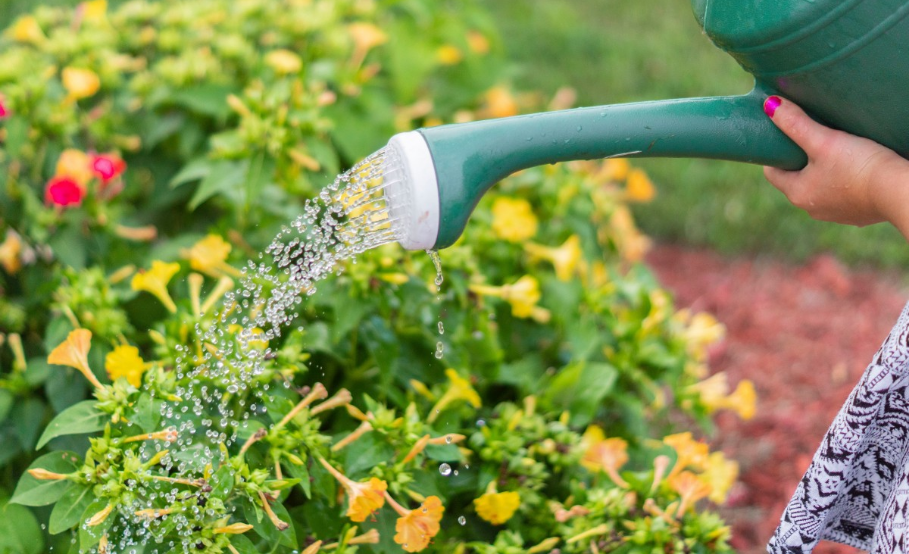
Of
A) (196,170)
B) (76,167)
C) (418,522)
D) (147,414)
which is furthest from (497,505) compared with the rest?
(76,167)

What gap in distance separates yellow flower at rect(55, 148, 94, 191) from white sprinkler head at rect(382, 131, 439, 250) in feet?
3.07

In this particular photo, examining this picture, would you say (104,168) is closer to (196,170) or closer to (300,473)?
(196,170)

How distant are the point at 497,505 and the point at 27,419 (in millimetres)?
831

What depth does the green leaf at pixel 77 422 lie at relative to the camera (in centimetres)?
123

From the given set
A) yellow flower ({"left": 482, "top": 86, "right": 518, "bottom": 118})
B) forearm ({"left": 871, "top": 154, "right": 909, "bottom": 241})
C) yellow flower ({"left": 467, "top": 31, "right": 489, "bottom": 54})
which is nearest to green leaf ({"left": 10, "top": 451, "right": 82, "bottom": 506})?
forearm ({"left": 871, "top": 154, "right": 909, "bottom": 241})

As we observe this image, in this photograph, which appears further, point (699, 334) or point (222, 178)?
point (699, 334)

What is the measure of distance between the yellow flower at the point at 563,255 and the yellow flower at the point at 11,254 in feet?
3.69

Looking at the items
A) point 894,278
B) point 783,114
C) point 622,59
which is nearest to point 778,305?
point 894,278

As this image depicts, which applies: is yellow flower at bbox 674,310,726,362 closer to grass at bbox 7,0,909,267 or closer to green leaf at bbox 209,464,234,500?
green leaf at bbox 209,464,234,500

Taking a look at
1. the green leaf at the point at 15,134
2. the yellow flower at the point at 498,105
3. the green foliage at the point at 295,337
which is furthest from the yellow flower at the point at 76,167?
the yellow flower at the point at 498,105

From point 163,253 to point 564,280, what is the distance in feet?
2.98

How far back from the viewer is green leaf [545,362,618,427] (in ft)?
5.51

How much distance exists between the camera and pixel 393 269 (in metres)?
1.55

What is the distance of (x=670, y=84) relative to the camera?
12.9 feet
